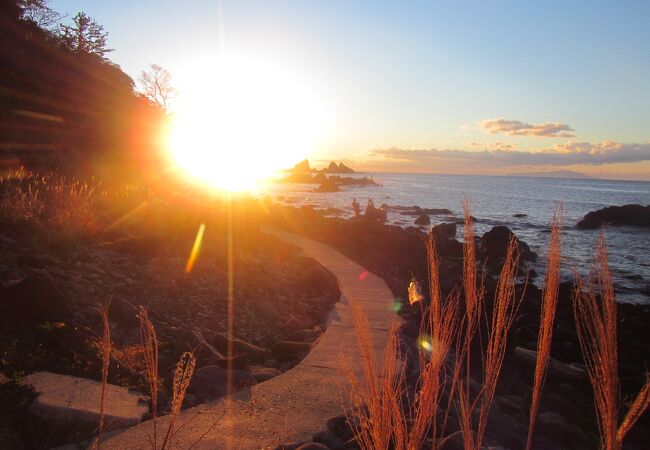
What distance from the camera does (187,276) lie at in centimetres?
884

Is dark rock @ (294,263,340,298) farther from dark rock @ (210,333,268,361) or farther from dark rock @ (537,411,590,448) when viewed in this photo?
dark rock @ (537,411,590,448)

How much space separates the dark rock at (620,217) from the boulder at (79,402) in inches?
1563

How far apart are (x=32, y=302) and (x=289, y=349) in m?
3.21

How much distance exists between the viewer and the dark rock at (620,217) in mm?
38781

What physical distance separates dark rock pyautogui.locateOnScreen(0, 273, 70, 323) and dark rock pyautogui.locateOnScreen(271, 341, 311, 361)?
267 cm

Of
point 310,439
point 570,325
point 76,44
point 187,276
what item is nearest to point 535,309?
point 570,325

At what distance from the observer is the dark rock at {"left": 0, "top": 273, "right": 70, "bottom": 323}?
19.0 feet

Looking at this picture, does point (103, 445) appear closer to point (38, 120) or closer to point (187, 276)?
point (187, 276)

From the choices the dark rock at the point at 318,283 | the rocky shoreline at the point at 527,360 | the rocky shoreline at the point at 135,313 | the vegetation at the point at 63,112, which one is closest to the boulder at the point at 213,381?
the rocky shoreline at the point at 135,313

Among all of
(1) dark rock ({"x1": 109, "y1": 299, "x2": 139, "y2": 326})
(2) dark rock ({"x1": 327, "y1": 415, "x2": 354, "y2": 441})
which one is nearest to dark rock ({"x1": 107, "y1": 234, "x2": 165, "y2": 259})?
(1) dark rock ({"x1": 109, "y1": 299, "x2": 139, "y2": 326})

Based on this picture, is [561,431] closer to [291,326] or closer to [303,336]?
[303,336]

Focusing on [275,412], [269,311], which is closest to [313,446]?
[275,412]

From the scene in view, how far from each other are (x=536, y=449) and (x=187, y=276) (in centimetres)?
599

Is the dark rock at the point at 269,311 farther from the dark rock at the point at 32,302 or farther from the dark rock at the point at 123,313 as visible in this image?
the dark rock at the point at 32,302
